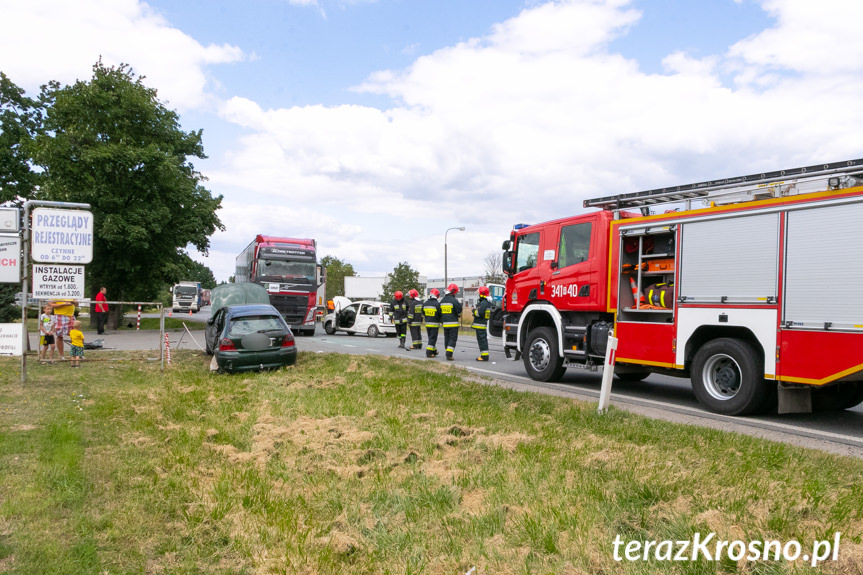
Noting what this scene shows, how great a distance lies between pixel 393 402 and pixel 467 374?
4.14 meters

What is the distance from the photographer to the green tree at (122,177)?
90.1ft

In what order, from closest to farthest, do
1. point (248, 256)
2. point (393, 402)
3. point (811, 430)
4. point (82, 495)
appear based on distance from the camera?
point (82, 495), point (811, 430), point (393, 402), point (248, 256)

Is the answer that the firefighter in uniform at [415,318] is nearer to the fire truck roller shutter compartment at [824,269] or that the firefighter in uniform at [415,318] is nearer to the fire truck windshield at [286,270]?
the fire truck windshield at [286,270]

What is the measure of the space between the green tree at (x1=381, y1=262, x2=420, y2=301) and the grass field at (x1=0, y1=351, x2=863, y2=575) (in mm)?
48267

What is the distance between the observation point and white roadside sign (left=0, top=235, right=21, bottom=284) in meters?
10.8

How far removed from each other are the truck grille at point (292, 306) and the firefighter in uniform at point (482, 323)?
10.3 metres

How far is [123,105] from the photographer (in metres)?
28.7

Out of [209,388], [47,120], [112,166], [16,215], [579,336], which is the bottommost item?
[209,388]

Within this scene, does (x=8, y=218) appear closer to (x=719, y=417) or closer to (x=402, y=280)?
(x=719, y=417)

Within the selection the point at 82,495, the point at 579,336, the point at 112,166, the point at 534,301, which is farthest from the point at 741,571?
the point at 112,166

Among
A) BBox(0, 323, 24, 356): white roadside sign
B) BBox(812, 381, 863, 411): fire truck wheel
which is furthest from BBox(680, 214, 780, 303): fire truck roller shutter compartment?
BBox(0, 323, 24, 356): white roadside sign

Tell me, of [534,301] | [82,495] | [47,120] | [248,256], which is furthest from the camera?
[47,120]

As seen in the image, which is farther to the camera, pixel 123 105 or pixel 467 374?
pixel 123 105

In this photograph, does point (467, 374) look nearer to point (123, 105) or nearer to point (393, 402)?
point (393, 402)
